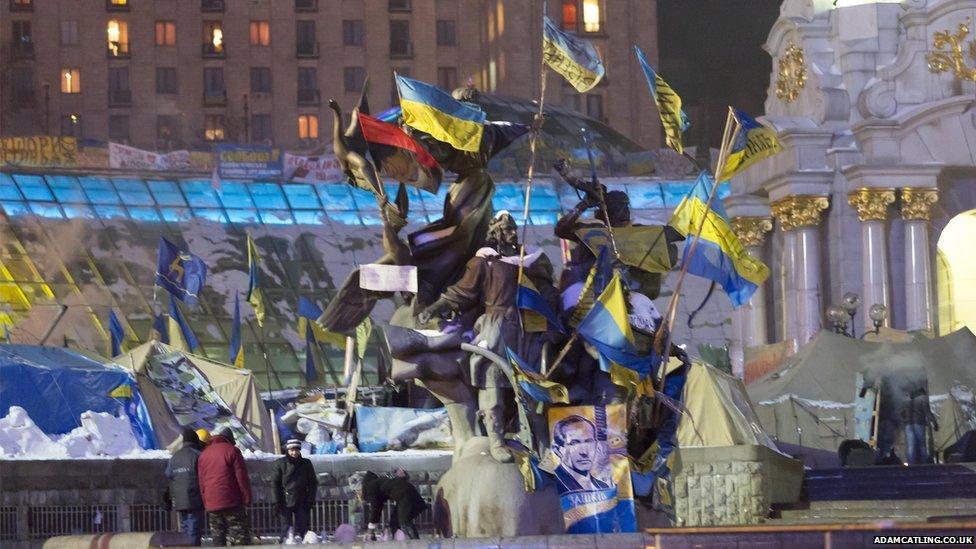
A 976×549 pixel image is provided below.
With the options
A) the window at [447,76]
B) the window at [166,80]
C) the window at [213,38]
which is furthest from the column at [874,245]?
the window at [166,80]

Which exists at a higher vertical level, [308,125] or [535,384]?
[308,125]

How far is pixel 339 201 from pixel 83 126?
2842 cm

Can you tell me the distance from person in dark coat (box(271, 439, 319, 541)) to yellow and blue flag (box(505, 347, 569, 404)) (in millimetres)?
4996

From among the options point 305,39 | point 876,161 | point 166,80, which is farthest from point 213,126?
point 876,161

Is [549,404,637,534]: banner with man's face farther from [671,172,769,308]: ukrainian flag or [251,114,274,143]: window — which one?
[251,114,274,143]: window

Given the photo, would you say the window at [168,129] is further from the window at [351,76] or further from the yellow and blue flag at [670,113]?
the yellow and blue flag at [670,113]

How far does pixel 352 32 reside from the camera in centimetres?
11181

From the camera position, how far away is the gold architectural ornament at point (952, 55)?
142ft

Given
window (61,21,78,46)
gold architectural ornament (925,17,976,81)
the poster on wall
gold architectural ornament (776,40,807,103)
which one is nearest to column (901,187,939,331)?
gold architectural ornament (925,17,976,81)

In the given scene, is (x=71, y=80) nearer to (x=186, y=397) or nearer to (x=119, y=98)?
(x=119, y=98)

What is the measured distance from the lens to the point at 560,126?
93.2m

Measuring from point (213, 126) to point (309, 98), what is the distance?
5268 mm

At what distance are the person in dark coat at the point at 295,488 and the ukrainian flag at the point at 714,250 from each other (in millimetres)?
5178

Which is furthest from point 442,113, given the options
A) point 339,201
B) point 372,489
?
point 339,201
